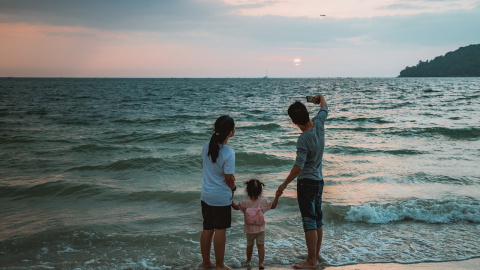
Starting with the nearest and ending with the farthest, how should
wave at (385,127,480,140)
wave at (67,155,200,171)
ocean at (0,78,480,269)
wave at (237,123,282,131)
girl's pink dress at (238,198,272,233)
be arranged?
girl's pink dress at (238,198,272,233), ocean at (0,78,480,269), wave at (67,155,200,171), wave at (385,127,480,140), wave at (237,123,282,131)

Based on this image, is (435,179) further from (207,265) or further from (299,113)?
(207,265)

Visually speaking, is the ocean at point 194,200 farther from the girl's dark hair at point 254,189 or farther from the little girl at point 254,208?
the girl's dark hair at point 254,189

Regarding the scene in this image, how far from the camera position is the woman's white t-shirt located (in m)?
3.82

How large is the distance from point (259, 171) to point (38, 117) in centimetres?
1889

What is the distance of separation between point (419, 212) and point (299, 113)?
12.5 feet

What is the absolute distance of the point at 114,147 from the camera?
43.8 ft

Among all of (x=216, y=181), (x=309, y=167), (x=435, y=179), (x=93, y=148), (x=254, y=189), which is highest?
(x=309, y=167)

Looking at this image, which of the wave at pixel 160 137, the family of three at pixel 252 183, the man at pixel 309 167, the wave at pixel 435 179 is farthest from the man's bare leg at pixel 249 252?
the wave at pixel 160 137

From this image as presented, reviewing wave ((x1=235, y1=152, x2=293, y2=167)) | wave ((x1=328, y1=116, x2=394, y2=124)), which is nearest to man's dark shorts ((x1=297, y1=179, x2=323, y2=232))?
wave ((x1=235, y1=152, x2=293, y2=167))

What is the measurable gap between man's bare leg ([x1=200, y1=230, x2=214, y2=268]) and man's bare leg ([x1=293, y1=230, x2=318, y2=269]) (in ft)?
3.54

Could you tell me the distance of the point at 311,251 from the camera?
4.32 meters

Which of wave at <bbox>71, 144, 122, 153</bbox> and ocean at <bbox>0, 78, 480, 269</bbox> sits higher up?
wave at <bbox>71, 144, 122, 153</bbox>

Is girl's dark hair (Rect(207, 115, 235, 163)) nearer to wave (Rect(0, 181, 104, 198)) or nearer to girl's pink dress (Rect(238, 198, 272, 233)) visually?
girl's pink dress (Rect(238, 198, 272, 233))

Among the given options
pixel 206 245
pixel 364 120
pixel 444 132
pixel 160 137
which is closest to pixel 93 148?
pixel 160 137
